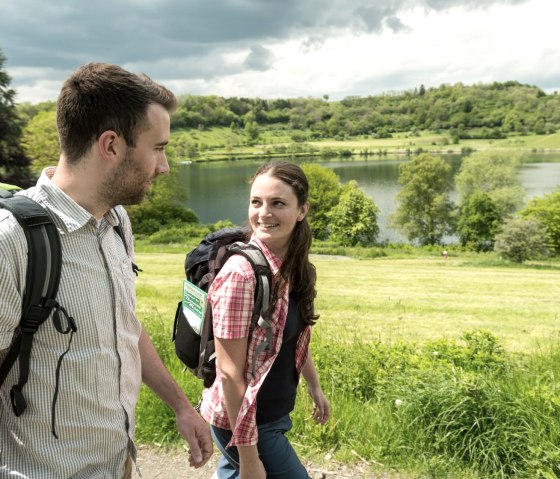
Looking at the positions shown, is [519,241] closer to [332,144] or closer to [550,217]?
[550,217]

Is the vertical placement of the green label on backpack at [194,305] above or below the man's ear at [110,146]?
below

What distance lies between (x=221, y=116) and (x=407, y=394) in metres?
168

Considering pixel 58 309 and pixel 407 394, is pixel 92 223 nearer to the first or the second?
pixel 58 309

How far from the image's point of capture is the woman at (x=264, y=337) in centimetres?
188

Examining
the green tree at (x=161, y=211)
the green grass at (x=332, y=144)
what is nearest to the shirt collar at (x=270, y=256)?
the green tree at (x=161, y=211)

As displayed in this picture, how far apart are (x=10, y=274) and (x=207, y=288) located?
3.43 ft

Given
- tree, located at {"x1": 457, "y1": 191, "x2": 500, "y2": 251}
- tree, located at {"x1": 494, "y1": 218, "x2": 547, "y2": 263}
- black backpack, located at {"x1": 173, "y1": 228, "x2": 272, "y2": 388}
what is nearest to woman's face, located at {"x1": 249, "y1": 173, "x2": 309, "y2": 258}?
black backpack, located at {"x1": 173, "y1": 228, "x2": 272, "y2": 388}

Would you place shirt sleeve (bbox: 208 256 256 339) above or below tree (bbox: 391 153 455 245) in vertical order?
above

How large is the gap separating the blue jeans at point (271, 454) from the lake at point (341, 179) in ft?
145

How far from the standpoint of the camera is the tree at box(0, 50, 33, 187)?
2386cm

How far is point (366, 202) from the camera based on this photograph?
49.5 metres

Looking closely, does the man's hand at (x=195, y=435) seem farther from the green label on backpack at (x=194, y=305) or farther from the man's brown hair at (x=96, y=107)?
the man's brown hair at (x=96, y=107)

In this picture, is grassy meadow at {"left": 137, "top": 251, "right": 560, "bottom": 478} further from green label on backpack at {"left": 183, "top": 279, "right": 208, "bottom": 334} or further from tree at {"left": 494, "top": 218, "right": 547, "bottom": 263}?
tree at {"left": 494, "top": 218, "right": 547, "bottom": 263}

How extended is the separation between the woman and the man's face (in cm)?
48
